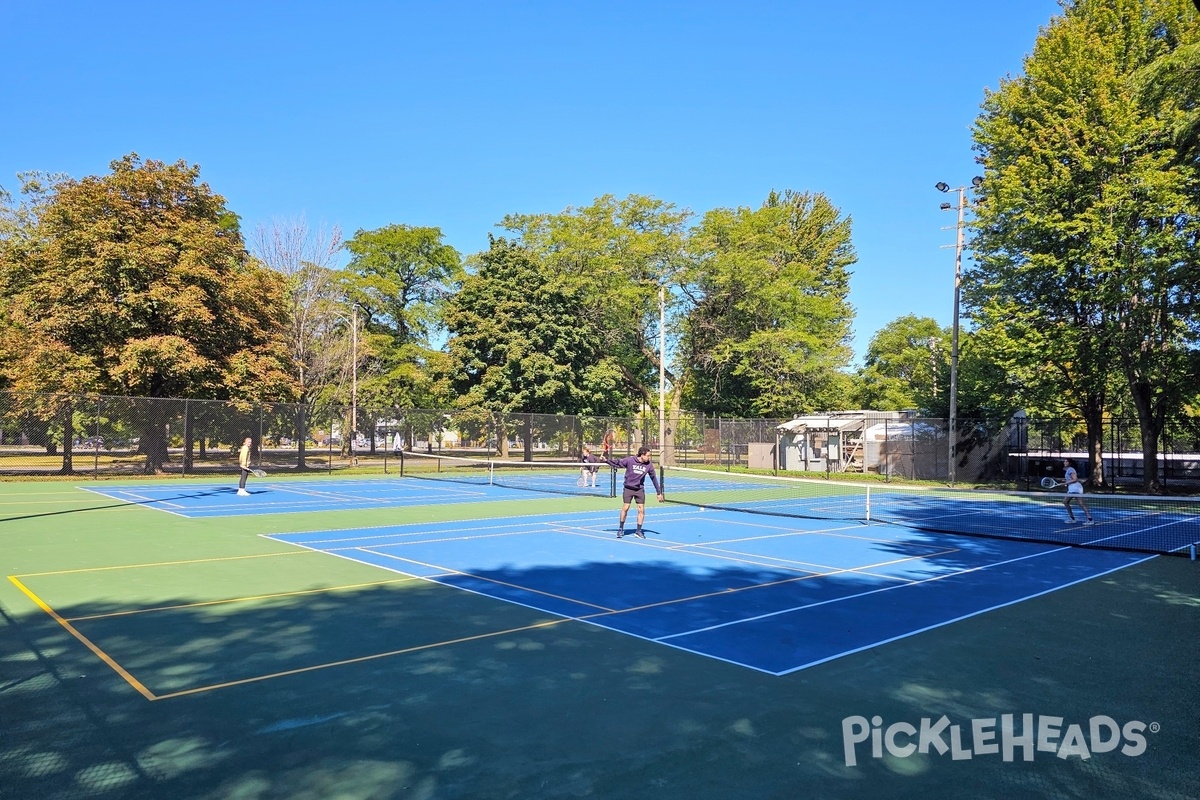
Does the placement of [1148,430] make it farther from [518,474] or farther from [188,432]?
[188,432]

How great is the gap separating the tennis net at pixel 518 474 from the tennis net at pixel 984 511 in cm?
315

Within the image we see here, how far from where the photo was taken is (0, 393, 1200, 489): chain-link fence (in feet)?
104

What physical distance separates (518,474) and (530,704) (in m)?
32.9

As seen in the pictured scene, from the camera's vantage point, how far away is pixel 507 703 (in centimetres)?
580

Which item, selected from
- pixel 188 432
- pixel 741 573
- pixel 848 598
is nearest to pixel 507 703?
pixel 848 598

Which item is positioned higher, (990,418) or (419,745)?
(990,418)

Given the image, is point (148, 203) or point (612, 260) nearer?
point (148, 203)

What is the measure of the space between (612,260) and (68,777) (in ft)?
153

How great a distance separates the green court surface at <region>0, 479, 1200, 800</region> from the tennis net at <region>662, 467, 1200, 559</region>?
789 centimetres

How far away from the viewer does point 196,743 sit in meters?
4.94

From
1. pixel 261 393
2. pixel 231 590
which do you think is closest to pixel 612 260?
pixel 261 393

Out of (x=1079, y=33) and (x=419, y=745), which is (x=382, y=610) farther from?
(x=1079, y=33)

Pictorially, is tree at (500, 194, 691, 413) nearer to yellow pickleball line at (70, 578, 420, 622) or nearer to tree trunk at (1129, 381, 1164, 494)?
tree trunk at (1129, 381, 1164, 494)

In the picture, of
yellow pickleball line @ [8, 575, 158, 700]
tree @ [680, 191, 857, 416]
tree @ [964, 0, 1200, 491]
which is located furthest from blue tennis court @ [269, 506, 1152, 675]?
tree @ [680, 191, 857, 416]
